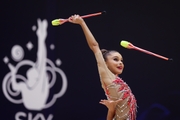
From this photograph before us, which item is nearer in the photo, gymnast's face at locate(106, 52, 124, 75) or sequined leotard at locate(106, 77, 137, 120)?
sequined leotard at locate(106, 77, 137, 120)

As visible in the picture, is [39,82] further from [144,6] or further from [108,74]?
[108,74]

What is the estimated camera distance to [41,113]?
14.8 ft

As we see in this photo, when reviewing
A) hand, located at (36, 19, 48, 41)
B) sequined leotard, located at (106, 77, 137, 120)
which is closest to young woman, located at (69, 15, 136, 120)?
sequined leotard, located at (106, 77, 137, 120)

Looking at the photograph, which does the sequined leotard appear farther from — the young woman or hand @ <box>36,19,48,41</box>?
hand @ <box>36,19,48,41</box>

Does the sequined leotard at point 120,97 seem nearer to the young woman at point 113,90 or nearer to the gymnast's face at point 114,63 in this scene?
the young woman at point 113,90

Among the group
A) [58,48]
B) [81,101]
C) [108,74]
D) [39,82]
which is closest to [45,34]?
[58,48]

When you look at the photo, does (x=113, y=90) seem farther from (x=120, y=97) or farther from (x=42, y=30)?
(x=42, y=30)

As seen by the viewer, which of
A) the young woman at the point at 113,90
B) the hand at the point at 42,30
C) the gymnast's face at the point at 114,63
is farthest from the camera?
the hand at the point at 42,30

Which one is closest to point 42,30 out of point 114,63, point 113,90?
point 114,63

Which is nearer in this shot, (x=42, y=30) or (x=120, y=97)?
(x=120, y=97)

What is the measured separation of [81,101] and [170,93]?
0.92m

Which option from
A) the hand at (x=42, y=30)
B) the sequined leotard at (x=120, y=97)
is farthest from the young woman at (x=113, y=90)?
the hand at (x=42, y=30)

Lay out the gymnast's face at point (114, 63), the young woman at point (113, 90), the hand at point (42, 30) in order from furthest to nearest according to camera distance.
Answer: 1. the hand at point (42, 30)
2. the gymnast's face at point (114, 63)
3. the young woman at point (113, 90)

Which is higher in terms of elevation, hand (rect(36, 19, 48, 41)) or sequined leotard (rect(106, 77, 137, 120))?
hand (rect(36, 19, 48, 41))
